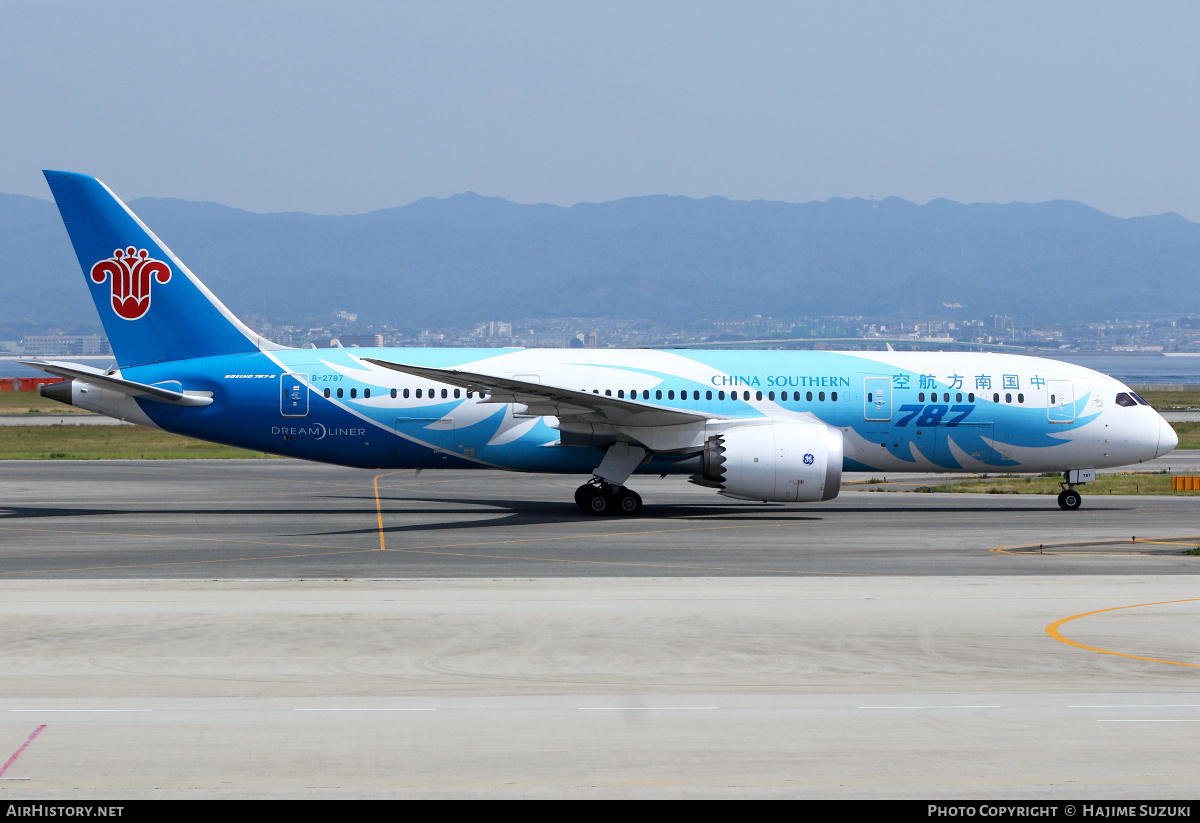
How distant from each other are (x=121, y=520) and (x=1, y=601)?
11.8m

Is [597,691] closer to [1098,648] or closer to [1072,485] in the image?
[1098,648]

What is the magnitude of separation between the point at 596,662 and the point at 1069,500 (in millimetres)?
21841

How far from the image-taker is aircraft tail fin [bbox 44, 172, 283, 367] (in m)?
29.1

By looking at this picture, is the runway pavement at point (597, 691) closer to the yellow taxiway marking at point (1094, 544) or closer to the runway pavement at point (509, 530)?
the runway pavement at point (509, 530)

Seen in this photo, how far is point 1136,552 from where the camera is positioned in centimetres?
2223

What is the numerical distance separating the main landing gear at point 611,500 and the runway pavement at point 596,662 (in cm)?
265

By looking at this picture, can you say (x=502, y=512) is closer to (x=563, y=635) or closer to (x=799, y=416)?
(x=799, y=416)

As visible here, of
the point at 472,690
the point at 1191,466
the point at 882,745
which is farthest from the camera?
the point at 1191,466

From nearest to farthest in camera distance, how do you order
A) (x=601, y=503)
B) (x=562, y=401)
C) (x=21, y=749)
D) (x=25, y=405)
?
1. (x=21, y=749)
2. (x=562, y=401)
3. (x=601, y=503)
4. (x=25, y=405)

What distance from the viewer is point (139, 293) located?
29438 mm

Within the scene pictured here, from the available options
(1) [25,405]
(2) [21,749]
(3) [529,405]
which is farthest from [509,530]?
(1) [25,405]

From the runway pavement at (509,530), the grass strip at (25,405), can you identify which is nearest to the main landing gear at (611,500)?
the runway pavement at (509,530)
